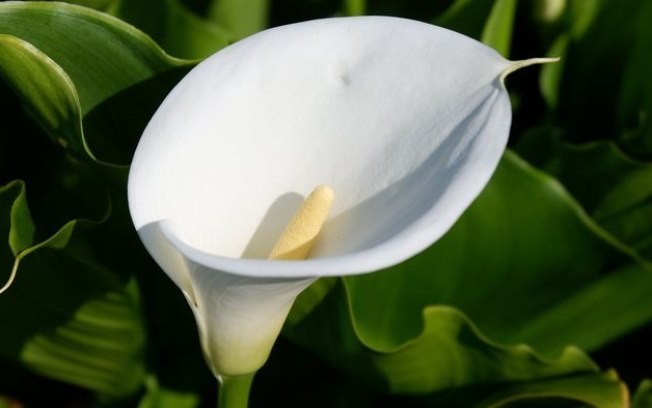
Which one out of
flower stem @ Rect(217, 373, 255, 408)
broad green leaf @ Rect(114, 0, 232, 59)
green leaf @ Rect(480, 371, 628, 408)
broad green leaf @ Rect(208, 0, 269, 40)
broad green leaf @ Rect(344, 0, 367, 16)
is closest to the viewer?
flower stem @ Rect(217, 373, 255, 408)

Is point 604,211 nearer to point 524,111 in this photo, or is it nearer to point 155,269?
point 524,111

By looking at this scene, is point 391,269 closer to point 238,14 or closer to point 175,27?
point 175,27

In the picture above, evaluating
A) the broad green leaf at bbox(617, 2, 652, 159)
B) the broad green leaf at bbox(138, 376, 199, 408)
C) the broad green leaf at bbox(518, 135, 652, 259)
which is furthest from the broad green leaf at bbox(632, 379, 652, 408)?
the broad green leaf at bbox(138, 376, 199, 408)

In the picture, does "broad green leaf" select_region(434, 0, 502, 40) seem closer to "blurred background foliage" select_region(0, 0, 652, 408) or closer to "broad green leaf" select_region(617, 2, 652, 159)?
"blurred background foliage" select_region(0, 0, 652, 408)

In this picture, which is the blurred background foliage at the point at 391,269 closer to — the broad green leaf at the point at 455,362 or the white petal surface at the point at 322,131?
the broad green leaf at the point at 455,362

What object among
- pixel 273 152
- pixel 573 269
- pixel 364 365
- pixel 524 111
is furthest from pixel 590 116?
Answer: pixel 273 152

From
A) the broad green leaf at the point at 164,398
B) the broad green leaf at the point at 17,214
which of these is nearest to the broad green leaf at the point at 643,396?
the broad green leaf at the point at 164,398
